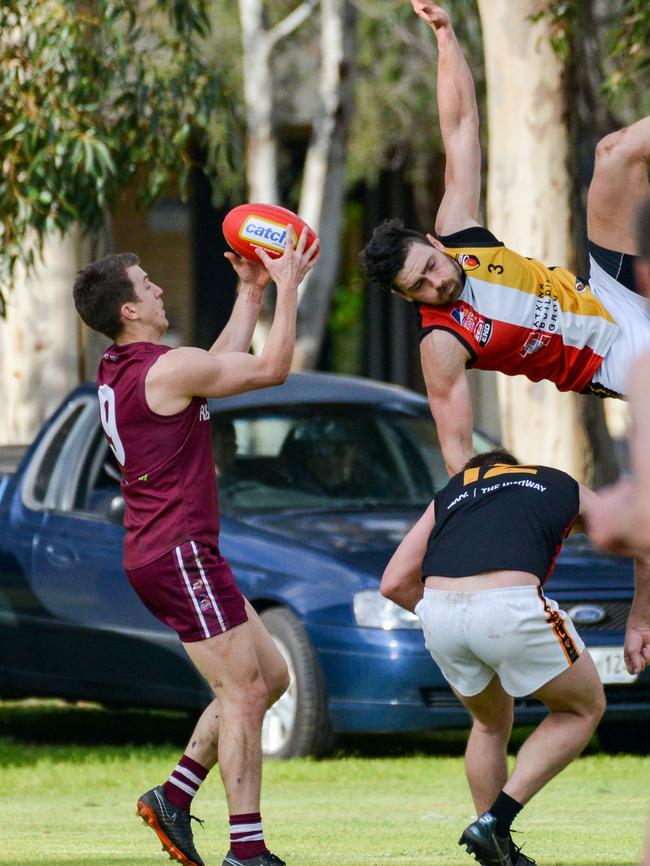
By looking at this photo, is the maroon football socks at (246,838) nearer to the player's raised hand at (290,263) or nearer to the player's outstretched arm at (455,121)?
the player's raised hand at (290,263)

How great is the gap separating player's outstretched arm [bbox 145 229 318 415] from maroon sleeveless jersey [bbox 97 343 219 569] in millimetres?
47

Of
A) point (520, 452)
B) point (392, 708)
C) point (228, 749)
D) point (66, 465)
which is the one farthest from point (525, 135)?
point (228, 749)

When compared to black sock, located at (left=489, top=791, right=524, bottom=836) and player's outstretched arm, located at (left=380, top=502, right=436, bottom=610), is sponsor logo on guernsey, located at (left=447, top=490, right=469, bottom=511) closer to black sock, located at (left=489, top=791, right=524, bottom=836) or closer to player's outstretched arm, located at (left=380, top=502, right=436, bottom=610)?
player's outstretched arm, located at (left=380, top=502, right=436, bottom=610)

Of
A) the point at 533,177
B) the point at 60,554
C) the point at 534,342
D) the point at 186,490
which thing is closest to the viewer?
the point at 186,490

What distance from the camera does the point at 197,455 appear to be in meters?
6.49

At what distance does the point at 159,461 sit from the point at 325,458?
3.99 metres

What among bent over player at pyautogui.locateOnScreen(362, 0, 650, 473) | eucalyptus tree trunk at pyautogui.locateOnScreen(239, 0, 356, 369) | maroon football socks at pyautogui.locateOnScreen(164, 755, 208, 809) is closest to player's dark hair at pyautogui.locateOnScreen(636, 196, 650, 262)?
bent over player at pyautogui.locateOnScreen(362, 0, 650, 473)

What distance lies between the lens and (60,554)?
10234 millimetres

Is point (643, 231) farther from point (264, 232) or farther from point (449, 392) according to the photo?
point (264, 232)

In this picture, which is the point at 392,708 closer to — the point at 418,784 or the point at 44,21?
the point at 418,784

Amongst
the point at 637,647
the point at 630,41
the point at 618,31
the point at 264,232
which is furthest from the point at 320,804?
the point at 618,31

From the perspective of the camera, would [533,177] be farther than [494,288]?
Yes

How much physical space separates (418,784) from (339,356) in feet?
65.0

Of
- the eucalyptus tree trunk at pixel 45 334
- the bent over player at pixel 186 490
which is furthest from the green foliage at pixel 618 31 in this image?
the bent over player at pixel 186 490
